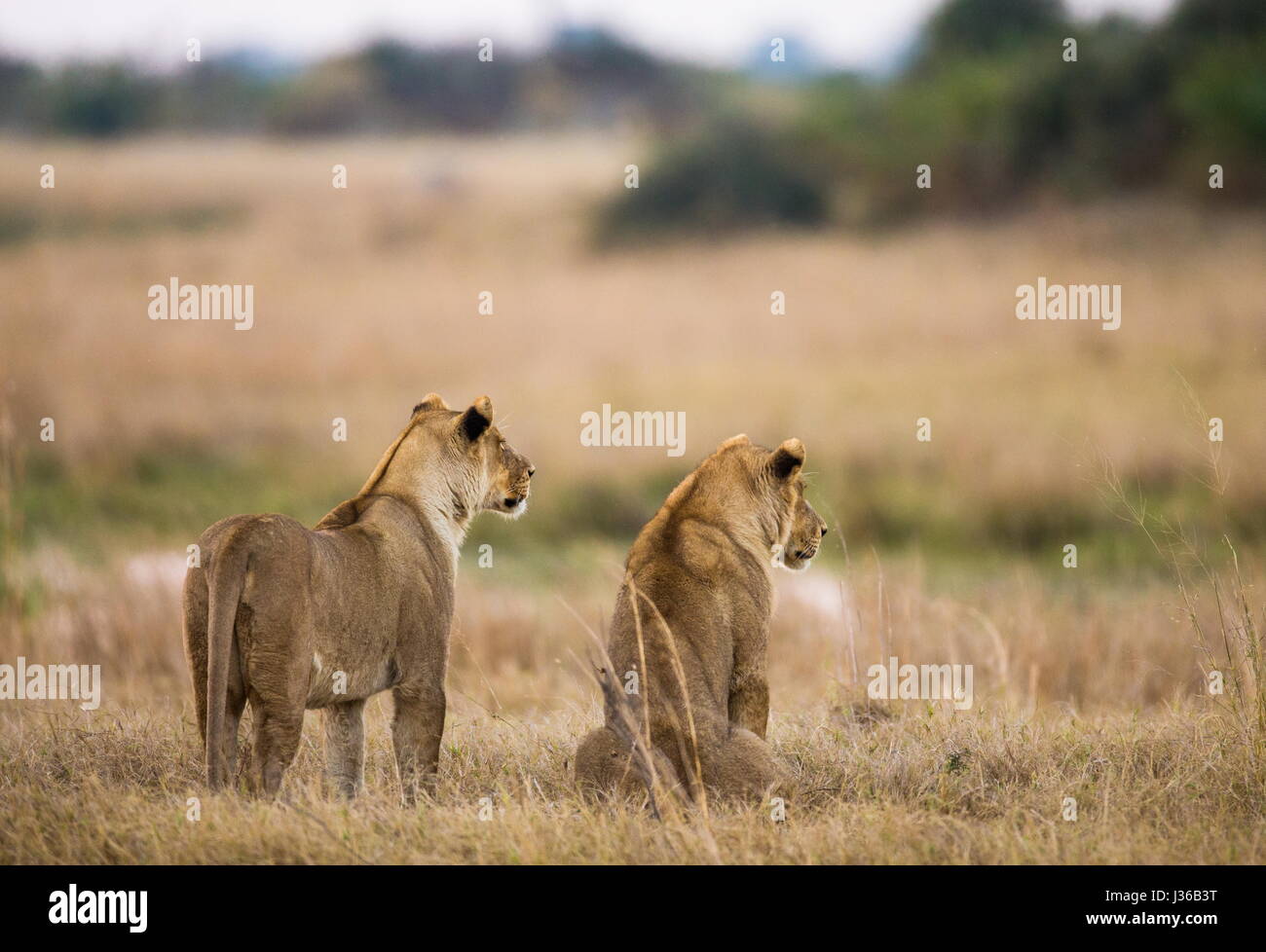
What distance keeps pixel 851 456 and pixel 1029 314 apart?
661cm

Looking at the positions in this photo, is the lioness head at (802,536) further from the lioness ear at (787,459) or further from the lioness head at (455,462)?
the lioness head at (455,462)

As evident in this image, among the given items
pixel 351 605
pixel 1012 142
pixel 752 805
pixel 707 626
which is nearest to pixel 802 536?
Result: pixel 707 626

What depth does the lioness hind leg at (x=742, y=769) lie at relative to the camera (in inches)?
264

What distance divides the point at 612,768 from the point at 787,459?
1.78 meters

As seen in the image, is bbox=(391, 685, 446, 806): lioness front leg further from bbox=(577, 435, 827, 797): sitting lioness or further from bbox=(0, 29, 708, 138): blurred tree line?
bbox=(0, 29, 708, 138): blurred tree line

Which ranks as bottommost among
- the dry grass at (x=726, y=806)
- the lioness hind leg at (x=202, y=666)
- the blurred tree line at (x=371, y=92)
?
the dry grass at (x=726, y=806)

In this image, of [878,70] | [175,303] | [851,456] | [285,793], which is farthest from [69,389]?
[878,70]

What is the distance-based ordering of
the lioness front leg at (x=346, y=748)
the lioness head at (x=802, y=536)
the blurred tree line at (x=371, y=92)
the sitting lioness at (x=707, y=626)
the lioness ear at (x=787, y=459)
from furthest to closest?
1. the blurred tree line at (x=371, y=92)
2. the lioness head at (x=802, y=536)
3. the lioness ear at (x=787, y=459)
4. the lioness front leg at (x=346, y=748)
5. the sitting lioness at (x=707, y=626)

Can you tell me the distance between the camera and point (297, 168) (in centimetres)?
4400

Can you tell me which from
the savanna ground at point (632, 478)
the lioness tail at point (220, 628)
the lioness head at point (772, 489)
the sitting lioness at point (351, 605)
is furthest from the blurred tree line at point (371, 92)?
the lioness tail at point (220, 628)

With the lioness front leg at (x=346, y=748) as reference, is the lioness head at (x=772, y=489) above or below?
above

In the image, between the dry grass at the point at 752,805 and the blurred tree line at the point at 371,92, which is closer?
the dry grass at the point at 752,805

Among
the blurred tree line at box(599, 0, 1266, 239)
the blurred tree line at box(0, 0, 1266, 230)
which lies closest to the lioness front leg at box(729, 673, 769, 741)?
the blurred tree line at box(599, 0, 1266, 239)

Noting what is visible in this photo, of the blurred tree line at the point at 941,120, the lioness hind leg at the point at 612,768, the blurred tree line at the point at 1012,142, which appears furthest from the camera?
the blurred tree line at the point at 941,120
